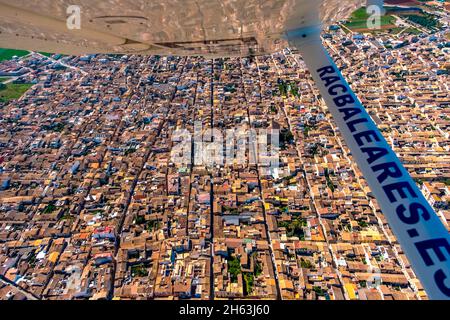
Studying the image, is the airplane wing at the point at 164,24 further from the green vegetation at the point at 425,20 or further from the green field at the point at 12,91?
the green vegetation at the point at 425,20

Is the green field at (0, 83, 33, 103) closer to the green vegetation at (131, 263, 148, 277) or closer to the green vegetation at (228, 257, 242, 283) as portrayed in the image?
the green vegetation at (131, 263, 148, 277)

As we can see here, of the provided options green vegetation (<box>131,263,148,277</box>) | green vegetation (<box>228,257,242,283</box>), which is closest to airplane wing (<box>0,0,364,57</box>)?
green vegetation (<box>228,257,242,283</box>)

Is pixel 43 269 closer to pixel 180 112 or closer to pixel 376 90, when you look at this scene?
pixel 180 112

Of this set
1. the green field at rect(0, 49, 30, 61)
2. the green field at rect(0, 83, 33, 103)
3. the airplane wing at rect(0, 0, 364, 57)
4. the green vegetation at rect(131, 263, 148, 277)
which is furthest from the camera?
the green field at rect(0, 49, 30, 61)

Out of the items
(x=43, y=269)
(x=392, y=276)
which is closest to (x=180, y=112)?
(x=43, y=269)

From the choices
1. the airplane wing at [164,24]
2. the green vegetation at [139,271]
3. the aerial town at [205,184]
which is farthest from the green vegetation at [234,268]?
the airplane wing at [164,24]

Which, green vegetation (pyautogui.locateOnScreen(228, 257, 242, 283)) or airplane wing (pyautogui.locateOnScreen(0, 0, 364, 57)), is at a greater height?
green vegetation (pyautogui.locateOnScreen(228, 257, 242, 283))
